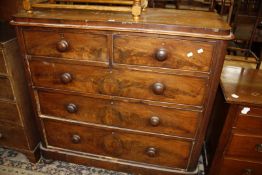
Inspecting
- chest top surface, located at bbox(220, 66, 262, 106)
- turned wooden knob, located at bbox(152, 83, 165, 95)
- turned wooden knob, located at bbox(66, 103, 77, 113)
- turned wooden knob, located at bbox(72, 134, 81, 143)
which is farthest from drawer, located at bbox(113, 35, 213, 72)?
turned wooden knob, located at bbox(72, 134, 81, 143)

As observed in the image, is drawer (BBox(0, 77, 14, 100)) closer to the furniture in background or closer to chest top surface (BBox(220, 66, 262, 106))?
the furniture in background

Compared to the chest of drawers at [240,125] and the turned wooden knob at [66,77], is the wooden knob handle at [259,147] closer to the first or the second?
the chest of drawers at [240,125]

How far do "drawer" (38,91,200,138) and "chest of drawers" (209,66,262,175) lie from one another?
207 mm

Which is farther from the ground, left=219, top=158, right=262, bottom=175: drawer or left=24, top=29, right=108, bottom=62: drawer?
left=24, top=29, right=108, bottom=62: drawer

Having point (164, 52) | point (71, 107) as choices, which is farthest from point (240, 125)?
point (71, 107)

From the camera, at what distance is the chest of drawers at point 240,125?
4.13ft

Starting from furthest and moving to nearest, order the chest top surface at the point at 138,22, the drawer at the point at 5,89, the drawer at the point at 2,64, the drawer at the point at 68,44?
the drawer at the point at 5,89 → the drawer at the point at 2,64 → the drawer at the point at 68,44 → the chest top surface at the point at 138,22

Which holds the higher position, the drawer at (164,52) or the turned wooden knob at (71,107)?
the drawer at (164,52)

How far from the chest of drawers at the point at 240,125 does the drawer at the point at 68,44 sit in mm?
764

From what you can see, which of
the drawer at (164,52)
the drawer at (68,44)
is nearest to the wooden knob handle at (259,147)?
the drawer at (164,52)

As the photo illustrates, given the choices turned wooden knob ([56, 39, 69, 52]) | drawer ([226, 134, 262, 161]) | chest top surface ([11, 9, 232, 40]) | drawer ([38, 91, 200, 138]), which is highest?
chest top surface ([11, 9, 232, 40])

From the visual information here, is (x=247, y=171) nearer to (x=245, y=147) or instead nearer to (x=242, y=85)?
(x=245, y=147)

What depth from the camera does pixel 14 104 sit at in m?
1.51

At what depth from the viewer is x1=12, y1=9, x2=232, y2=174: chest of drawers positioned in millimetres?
1125
